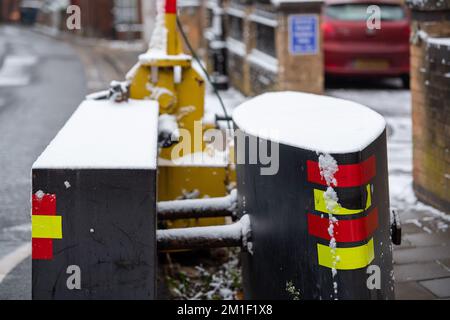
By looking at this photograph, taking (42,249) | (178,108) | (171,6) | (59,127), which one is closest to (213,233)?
(42,249)

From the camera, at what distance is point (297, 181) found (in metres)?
3.37

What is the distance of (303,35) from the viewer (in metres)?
10.5

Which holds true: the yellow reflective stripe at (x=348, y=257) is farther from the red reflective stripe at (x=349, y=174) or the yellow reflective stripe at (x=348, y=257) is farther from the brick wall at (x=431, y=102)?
the brick wall at (x=431, y=102)

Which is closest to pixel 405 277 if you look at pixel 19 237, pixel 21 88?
pixel 19 237

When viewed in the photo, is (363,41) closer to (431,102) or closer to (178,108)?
(431,102)

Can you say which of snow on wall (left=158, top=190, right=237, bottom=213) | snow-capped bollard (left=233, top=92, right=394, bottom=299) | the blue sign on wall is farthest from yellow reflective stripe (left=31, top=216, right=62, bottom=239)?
the blue sign on wall

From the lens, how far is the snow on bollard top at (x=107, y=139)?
3.29 m

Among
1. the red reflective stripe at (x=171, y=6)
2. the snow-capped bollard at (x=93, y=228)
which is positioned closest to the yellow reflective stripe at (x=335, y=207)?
the snow-capped bollard at (x=93, y=228)

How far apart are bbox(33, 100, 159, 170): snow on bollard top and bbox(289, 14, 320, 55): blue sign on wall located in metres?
5.50

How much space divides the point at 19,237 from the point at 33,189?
2.92m

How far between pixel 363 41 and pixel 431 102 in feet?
21.4

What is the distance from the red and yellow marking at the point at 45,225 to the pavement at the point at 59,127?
163cm

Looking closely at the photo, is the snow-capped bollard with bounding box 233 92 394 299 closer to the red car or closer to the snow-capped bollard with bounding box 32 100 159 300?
the snow-capped bollard with bounding box 32 100 159 300

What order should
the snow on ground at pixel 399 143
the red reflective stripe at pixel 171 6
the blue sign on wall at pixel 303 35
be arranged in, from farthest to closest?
the blue sign on wall at pixel 303 35
the snow on ground at pixel 399 143
the red reflective stripe at pixel 171 6
